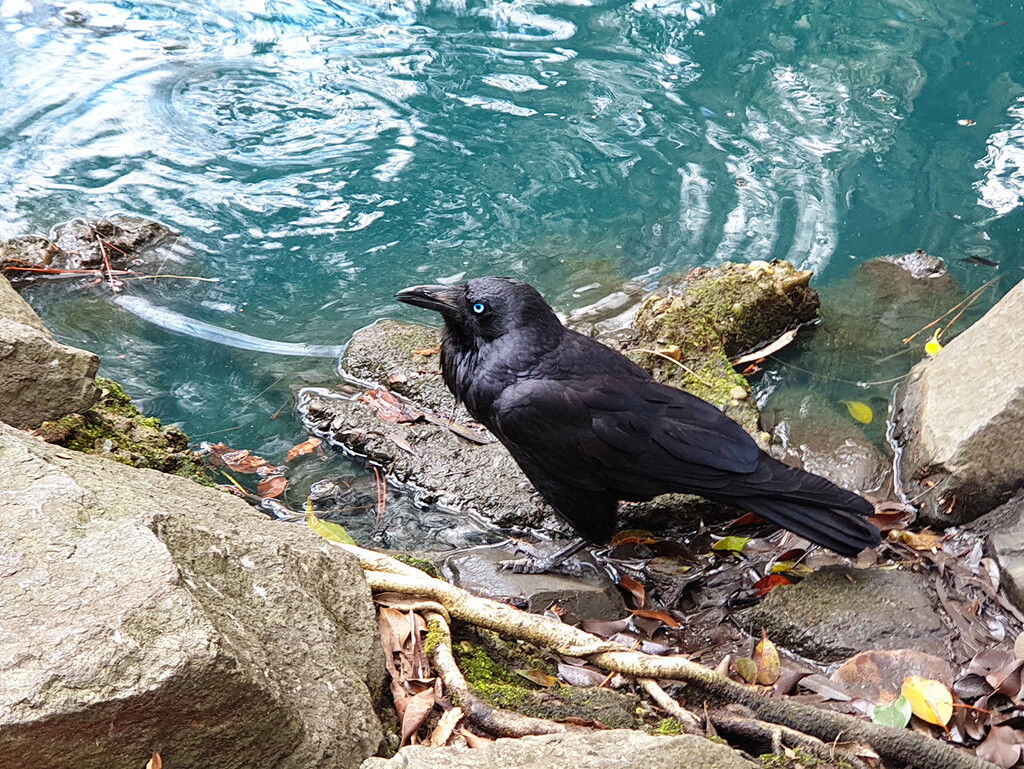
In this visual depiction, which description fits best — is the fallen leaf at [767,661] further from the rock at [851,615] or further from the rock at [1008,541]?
the rock at [1008,541]

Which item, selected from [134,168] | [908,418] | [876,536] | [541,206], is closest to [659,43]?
[541,206]

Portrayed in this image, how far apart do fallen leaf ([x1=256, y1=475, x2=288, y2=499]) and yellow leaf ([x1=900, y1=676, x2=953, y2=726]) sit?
9.56 feet

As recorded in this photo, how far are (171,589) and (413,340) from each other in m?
3.65

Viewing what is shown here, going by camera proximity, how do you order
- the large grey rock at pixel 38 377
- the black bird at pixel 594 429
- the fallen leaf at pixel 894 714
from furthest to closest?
the black bird at pixel 594 429, the large grey rock at pixel 38 377, the fallen leaf at pixel 894 714

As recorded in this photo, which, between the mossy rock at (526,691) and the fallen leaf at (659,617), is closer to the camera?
the mossy rock at (526,691)

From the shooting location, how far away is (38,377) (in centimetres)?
326

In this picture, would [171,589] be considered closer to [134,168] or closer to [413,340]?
[413,340]

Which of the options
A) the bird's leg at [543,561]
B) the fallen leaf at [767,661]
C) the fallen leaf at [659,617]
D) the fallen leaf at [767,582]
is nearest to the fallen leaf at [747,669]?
the fallen leaf at [767,661]

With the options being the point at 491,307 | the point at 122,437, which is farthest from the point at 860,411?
the point at 122,437

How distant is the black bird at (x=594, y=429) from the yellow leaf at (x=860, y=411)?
1.26 meters

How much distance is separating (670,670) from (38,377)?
237 centimetres

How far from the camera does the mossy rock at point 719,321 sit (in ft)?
16.1

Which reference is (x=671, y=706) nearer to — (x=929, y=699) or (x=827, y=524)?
(x=929, y=699)

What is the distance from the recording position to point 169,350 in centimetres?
562
